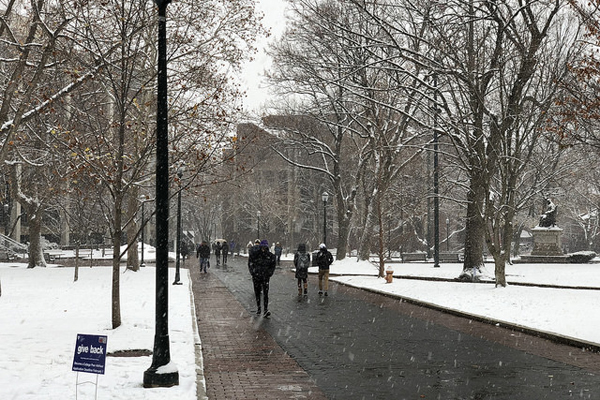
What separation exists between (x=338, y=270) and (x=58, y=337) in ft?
78.7

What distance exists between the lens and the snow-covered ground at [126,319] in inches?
324

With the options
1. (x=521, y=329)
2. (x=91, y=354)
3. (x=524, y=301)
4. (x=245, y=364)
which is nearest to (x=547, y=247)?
(x=524, y=301)

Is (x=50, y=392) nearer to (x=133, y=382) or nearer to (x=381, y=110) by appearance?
(x=133, y=382)

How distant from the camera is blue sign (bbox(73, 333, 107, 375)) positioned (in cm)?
684

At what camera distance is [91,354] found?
689 cm

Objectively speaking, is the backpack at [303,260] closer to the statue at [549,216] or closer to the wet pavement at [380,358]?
the wet pavement at [380,358]

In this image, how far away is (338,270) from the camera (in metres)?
34.9

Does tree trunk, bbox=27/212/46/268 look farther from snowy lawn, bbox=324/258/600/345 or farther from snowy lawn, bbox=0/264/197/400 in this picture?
snowy lawn, bbox=324/258/600/345

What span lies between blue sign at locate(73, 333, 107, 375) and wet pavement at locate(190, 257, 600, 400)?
1.62m

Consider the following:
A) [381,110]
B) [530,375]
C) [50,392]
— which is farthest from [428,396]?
[381,110]

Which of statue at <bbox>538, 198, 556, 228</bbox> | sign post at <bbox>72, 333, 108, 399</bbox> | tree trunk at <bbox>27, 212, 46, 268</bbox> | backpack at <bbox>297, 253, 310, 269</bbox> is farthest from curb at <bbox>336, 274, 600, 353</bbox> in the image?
tree trunk at <bbox>27, 212, 46, 268</bbox>

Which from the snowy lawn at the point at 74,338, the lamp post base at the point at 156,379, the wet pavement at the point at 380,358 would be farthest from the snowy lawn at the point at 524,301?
the lamp post base at the point at 156,379

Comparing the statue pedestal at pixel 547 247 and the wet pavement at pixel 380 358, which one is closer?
the wet pavement at pixel 380 358

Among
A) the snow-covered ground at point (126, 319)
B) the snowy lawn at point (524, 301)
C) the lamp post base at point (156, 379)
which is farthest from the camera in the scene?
the snowy lawn at point (524, 301)
